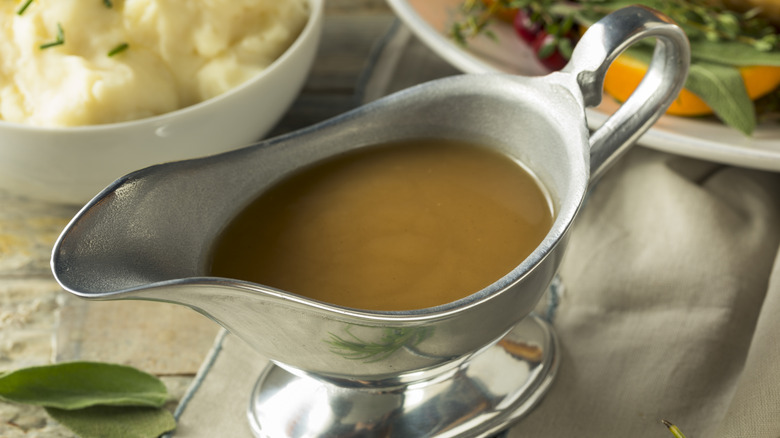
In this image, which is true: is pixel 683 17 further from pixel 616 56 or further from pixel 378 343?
pixel 378 343

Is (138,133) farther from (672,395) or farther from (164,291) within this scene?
(672,395)

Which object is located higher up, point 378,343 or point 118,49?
point 118,49

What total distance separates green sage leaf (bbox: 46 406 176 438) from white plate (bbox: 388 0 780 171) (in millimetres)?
873

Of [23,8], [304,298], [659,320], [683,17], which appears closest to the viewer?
[304,298]

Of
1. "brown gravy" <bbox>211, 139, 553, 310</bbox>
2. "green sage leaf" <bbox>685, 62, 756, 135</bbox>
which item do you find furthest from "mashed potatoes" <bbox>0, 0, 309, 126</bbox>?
"green sage leaf" <bbox>685, 62, 756, 135</bbox>

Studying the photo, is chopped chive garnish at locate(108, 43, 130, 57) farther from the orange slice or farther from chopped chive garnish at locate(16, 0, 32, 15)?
the orange slice

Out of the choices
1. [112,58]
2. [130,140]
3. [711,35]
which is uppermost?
[112,58]

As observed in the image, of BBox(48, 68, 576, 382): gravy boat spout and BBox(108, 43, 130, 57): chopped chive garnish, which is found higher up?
BBox(108, 43, 130, 57): chopped chive garnish

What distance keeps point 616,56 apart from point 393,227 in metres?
0.38

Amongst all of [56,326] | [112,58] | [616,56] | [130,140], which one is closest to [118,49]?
[112,58]

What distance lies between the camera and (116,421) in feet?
3.62

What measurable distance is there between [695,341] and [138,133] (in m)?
0.96

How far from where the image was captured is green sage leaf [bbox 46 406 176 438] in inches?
42.8

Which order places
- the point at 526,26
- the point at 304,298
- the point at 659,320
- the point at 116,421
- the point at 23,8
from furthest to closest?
the point at 526,26, the point at 23,8, the point at 659,320, the point at 116,421, the point at 304,298
